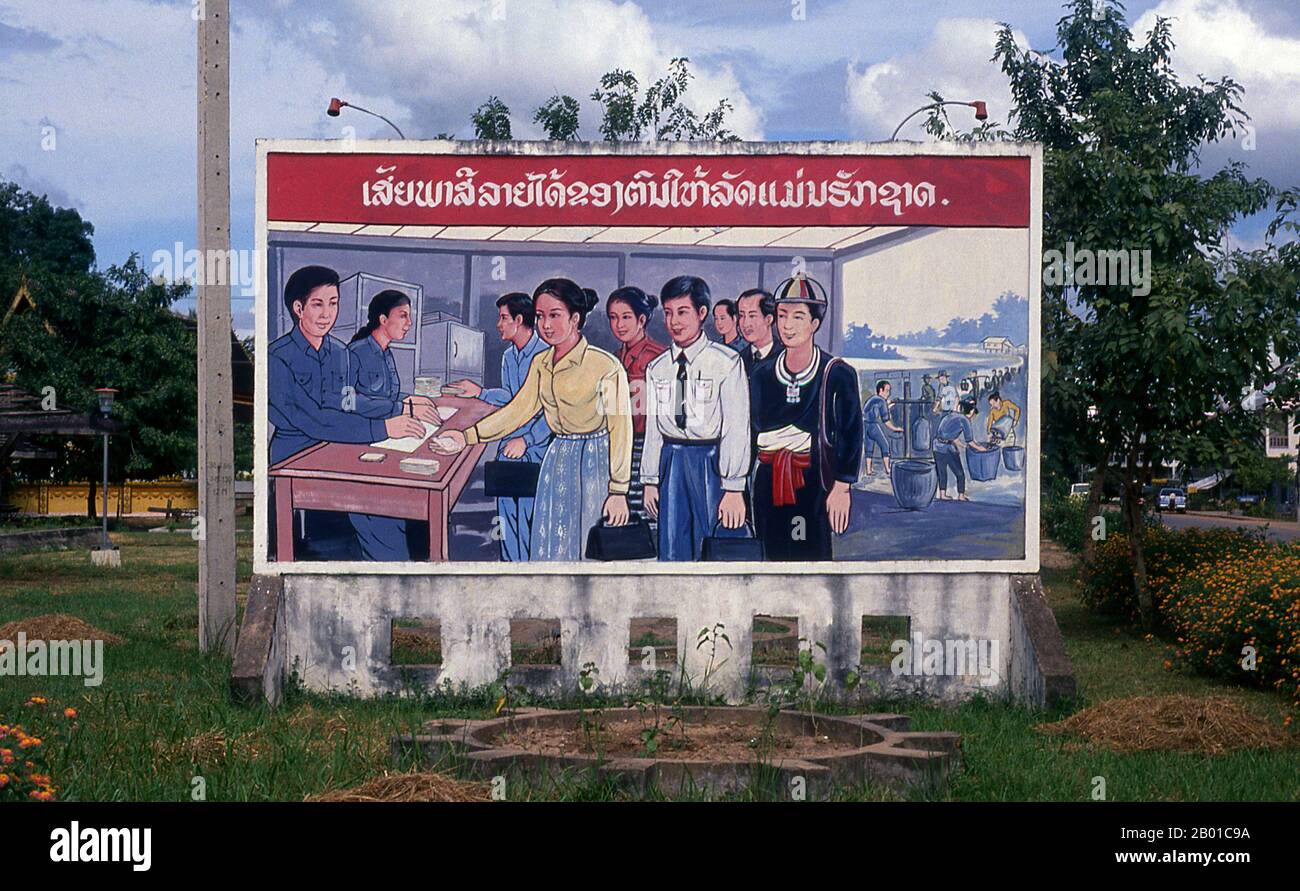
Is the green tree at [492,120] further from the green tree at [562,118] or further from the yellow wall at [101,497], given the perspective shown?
the yellow wall at [101,497]

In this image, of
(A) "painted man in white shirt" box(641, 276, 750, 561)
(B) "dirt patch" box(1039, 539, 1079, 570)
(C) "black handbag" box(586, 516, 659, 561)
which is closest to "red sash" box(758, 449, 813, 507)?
(A) "painted man in white shirt" box(641, 276, 750, 561)

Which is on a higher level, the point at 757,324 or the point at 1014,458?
the point at 757,324

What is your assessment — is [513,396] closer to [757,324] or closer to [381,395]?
[381,395]

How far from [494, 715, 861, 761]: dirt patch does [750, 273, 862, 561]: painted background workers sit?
3.16 metres

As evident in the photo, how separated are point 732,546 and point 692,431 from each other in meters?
1.12

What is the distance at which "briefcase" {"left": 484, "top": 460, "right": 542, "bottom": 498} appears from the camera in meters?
13.3

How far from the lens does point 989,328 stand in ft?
44.2

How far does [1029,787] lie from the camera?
9250 millimetres

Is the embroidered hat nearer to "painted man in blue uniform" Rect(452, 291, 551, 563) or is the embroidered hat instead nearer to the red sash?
the red sash

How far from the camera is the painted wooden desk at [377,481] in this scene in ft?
43.4

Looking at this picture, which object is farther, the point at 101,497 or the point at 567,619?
the point at 101,497

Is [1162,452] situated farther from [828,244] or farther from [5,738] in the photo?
[5,738]

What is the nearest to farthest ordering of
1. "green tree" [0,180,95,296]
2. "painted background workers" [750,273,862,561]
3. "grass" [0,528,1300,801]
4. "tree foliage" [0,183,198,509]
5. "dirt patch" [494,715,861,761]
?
1. "grass" [0,528,1300,801]
2. "dirt patch" [494,715,861,761]
3. "painted background workers" [750,273,862,561]
4. "tree foliage" [0,183,198,509]
5. "green tree" [0,180,95,296]

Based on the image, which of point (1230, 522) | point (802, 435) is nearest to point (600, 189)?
point (802, 435)
